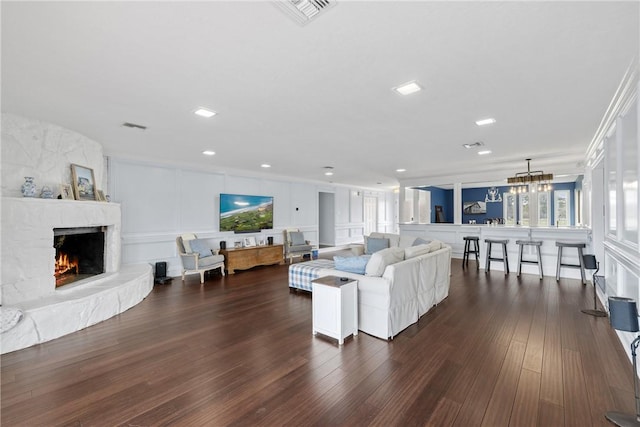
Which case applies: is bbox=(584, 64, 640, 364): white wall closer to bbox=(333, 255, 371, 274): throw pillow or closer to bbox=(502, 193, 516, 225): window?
bbox=(333, 255, 371, 274): throw pillow

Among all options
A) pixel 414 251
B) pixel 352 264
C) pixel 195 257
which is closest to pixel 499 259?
pixel 414 251

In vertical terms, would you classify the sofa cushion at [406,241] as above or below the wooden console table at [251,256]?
above

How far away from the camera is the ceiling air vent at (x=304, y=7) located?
158 centimetres

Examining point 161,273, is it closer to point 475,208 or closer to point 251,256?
point 251,256

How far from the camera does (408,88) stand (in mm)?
2674

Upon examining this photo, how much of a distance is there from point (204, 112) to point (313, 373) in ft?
9.79

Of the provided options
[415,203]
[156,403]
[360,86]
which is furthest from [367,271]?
[415,203]

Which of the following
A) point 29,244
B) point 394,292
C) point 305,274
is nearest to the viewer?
point 394,292

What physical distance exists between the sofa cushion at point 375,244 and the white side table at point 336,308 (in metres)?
3.44

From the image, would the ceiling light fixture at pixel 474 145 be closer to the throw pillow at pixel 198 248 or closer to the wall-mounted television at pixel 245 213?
the wall-mounted television at pixel 245 213

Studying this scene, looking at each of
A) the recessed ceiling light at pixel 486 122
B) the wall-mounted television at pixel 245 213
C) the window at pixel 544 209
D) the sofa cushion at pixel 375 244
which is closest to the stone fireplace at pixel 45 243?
the wall-mounted television at pixel 245 213

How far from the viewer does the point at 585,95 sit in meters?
2.88

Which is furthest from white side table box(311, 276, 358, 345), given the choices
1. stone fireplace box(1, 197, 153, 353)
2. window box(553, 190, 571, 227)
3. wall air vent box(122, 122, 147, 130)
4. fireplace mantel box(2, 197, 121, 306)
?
window box(553, 190, 571, 227)

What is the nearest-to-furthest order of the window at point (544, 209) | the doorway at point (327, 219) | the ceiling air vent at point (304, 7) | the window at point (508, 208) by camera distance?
the ceiling air vent at point (304, 7), the window at point (544, 209), the doorway at point (327, 219), the window at point (508, 208)
